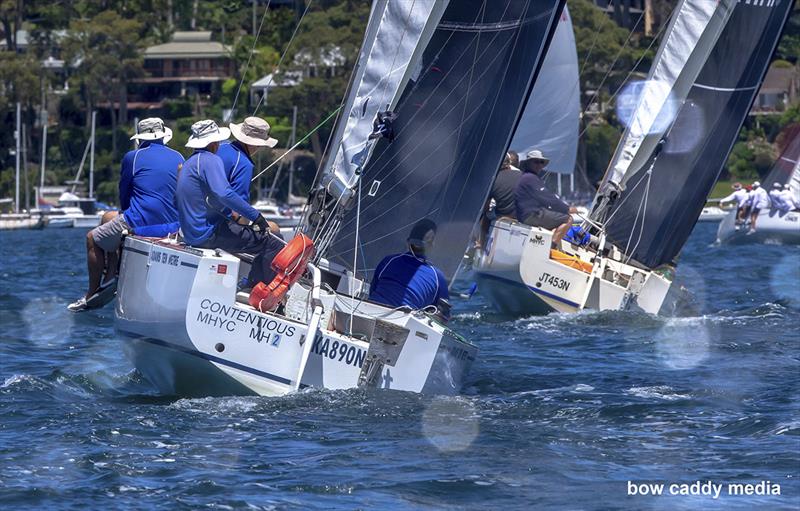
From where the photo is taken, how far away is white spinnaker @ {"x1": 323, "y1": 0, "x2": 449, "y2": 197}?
11.6 meters

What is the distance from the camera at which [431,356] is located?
1027 centimetres

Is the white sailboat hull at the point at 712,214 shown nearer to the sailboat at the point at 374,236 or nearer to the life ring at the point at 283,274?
the sailboat at the point at 374,236

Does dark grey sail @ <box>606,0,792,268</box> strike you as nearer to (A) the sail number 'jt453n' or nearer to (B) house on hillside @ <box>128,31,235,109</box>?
(A) the sail number 'jt453n'

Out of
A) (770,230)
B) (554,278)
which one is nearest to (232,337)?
(554,278)

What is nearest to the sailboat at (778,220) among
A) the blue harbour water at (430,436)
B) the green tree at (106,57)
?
the blue harbour water at (430,436)

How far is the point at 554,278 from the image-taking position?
16844 millimetres

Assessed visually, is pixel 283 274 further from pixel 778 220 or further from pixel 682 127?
pixel 778 220

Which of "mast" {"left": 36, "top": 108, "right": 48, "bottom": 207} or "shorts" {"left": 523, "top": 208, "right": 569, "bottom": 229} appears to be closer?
"shorts" {"left": 523, "top": 208, "right": 569, "bottom": 229}

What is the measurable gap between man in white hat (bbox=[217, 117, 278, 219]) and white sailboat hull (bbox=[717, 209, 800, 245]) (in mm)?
27870

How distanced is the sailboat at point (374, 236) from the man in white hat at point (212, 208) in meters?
0.19

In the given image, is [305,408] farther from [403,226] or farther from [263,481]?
[403,226]

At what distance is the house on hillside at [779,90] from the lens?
231ft

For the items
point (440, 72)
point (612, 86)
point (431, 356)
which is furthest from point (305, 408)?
point (612, 86)

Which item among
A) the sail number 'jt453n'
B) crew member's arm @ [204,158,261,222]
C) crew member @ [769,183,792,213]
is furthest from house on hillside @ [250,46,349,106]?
crew member's arm @ [204,158,261,222]
